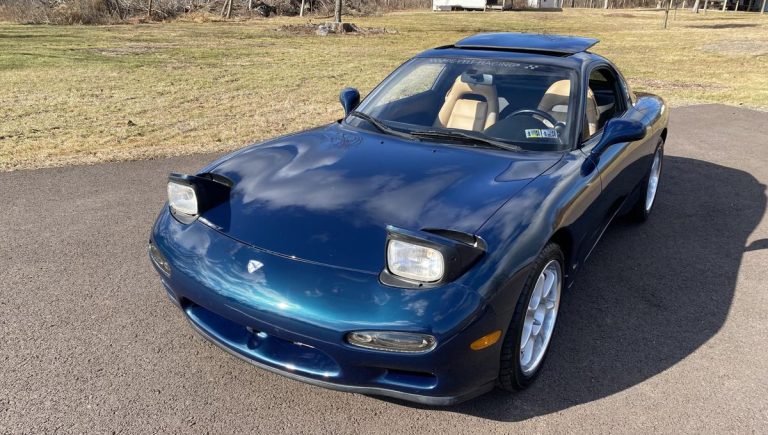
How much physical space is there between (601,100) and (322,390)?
114 inches

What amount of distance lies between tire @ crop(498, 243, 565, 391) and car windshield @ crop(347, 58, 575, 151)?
0.84 meters

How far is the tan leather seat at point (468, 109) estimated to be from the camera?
3594 millimetres

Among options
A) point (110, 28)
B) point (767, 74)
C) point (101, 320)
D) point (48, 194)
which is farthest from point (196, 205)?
point (110, 28)

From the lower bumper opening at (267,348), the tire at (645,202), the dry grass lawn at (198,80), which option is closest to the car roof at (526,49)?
the tire at (645,202)

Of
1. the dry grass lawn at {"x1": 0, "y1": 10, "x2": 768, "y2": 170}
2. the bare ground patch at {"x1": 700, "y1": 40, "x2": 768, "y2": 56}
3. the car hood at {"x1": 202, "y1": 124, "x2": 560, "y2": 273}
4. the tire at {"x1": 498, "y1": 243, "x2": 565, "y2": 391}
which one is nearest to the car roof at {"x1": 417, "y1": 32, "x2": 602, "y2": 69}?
the car hood at {"x1": 202, "y1": 124, "x2": 560, "y2": 273}

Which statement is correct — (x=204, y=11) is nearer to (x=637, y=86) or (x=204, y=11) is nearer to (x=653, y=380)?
(x=637, y=86)

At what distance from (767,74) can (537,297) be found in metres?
16.3

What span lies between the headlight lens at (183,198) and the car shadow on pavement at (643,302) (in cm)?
152

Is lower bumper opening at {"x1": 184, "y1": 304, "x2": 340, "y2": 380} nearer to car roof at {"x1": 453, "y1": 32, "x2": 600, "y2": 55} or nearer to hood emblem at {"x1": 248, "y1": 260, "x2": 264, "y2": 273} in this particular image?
hood emblem at {"x1": 248, "y1": 260, "x2": 264, "y2": 273}

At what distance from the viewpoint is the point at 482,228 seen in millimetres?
2369

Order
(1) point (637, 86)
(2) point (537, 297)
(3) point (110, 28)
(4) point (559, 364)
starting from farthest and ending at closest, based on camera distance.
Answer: (3) point (110, 28)
(1) point (637, 86)
(4) point (559, 364)
(2) point (537, 297)

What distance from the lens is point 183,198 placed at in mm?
2754

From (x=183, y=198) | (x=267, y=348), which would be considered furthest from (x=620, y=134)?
(x=183, y=198)

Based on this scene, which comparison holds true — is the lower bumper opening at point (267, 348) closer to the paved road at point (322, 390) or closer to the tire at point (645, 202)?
the paved road at point (322, 390)
